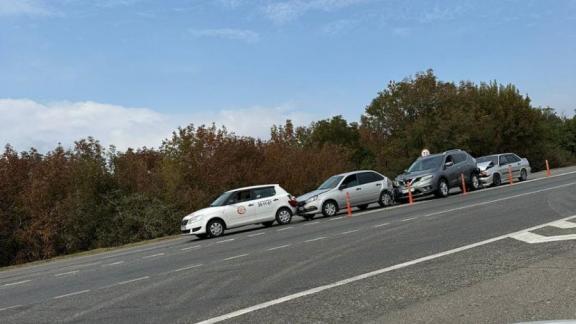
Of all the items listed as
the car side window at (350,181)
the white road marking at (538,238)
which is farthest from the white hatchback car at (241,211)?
the white road marking at (538,238)

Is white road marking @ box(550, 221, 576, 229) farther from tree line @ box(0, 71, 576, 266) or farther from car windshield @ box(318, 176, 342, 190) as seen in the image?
tree line @ box(0, 71, 576, 266)

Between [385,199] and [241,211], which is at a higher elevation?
[241,211]

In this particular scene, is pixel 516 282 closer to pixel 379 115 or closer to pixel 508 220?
pixel 508 220

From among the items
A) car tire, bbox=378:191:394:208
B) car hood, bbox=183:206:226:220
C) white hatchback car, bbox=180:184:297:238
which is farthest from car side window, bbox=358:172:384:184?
car hood, bbox=183:206:226:220

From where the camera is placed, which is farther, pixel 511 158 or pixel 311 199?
pixel 511 158

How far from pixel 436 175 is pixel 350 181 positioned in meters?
3.87

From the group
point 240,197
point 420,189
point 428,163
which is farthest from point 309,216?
point 428,163

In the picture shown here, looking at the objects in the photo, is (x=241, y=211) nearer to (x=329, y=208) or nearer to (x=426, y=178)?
(x=329, y=208)

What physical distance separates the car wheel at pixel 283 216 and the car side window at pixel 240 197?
1.32 metres

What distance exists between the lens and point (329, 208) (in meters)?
23.4

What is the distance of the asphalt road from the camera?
6.43 metres

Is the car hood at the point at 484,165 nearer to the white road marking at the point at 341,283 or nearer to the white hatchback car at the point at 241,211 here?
the white hatchback car at the point at 241,211

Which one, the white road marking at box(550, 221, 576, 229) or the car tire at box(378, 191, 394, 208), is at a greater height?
the car tire at box(378, 191, 394, 208)

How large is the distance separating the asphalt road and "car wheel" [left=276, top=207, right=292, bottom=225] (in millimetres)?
7901
